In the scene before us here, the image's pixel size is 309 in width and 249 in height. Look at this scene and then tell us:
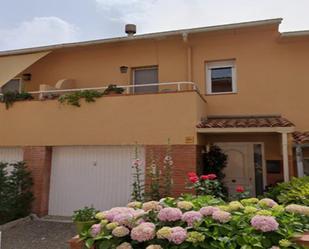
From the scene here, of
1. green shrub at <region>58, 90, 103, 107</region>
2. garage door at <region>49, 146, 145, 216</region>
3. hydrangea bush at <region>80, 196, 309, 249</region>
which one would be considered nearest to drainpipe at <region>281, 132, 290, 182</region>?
garage door at <region>49, 146, 145, 216</region>

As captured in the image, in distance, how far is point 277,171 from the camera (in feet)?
51.7

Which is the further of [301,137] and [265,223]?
[301,137]

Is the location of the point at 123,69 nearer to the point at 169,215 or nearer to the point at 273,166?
the point at 273,166

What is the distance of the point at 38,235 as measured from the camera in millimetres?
12094

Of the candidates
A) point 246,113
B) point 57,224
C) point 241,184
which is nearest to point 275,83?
point 246,113

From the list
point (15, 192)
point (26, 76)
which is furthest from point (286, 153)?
point (26, 76)

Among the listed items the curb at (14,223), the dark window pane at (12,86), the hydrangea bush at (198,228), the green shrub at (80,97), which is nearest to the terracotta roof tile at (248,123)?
the green shrub at (80,97)

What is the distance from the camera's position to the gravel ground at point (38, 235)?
35.5ft

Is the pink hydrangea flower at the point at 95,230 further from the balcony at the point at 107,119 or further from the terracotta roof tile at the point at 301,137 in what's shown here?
the terracotta roof tile at the point at 301,137

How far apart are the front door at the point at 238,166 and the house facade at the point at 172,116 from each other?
52 mm

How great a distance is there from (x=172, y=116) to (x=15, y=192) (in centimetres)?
797

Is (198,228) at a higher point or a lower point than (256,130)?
lower

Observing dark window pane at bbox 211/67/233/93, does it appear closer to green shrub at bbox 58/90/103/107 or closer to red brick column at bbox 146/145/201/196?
red brick column at bbox 146/145/201/196

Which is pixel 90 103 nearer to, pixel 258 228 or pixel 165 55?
pixel 165 55
